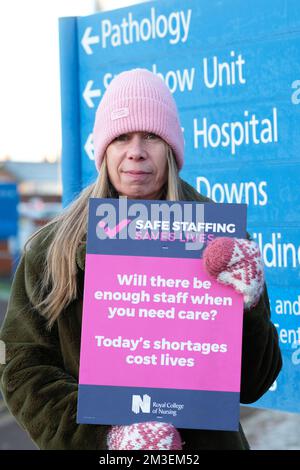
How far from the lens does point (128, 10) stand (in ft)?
9.84

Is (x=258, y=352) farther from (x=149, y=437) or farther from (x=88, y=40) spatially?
(x=88, y=40)

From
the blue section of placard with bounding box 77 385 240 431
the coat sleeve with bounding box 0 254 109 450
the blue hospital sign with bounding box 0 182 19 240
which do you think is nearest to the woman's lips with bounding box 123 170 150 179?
the coat sleeve with bounding box 0 254 109 450

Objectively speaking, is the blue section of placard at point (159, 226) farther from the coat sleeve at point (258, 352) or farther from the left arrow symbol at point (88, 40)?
the left arrow symbol at point (88, 40)

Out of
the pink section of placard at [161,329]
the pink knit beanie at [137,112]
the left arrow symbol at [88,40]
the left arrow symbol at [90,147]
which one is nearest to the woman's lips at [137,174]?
the pink knit beanie at [137,112]

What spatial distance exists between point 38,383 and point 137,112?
0.74 m

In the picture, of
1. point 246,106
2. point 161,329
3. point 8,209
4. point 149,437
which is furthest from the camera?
point 8,209

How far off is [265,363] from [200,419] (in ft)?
0.78

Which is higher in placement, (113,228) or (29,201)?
(29,201)

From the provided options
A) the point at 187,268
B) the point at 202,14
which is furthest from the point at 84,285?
the point at 202,14

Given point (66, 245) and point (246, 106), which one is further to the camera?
point (246, 106)

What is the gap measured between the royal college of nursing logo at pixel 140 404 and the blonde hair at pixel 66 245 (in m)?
0.32

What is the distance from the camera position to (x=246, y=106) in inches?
104

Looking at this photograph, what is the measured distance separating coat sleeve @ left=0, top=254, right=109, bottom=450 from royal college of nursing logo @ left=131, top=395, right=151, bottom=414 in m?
0.12

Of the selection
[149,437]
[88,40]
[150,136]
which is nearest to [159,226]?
[150,136]
